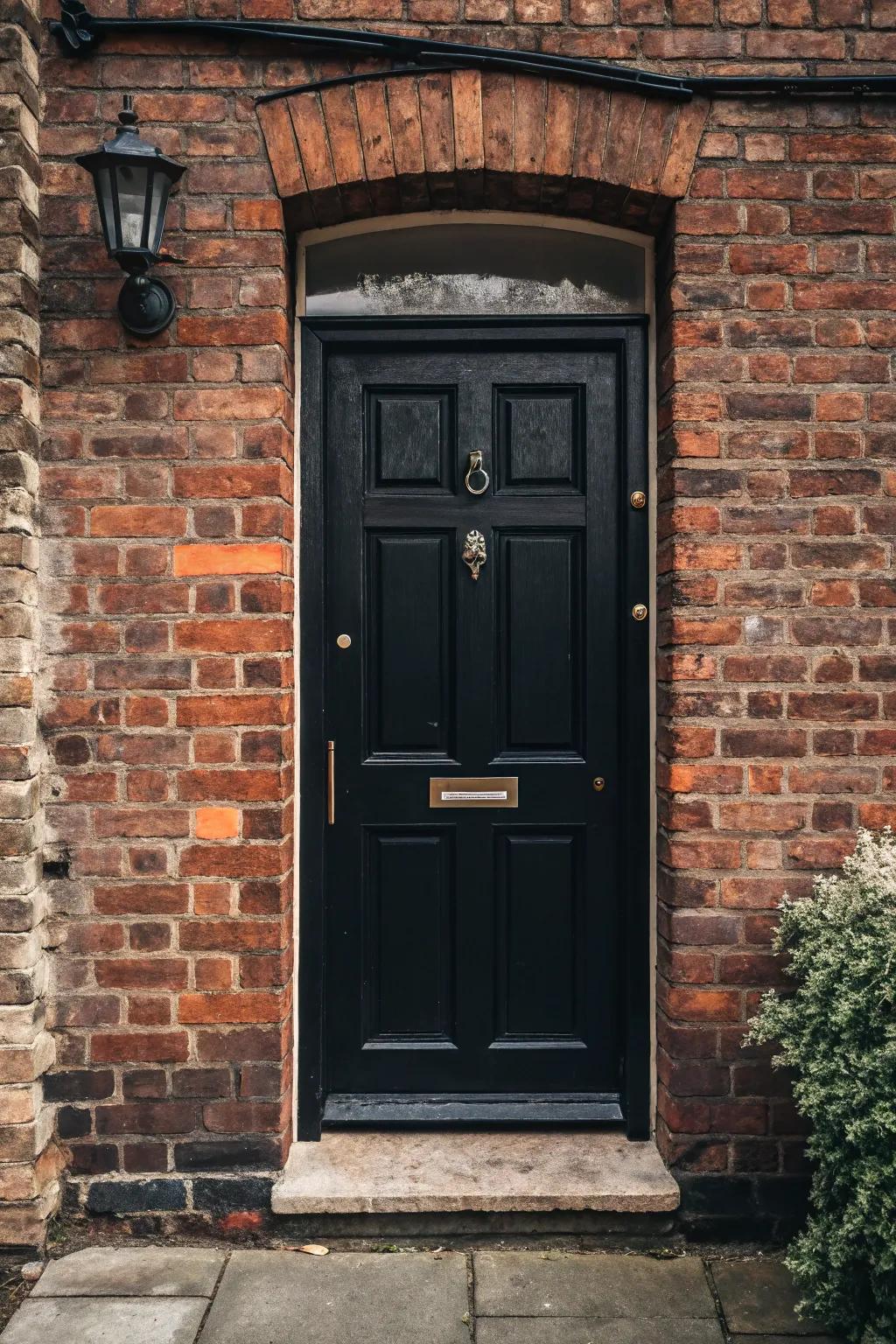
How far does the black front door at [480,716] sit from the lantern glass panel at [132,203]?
618 millimetres

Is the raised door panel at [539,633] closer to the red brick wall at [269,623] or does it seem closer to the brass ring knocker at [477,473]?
the brass ring knocker at [477,473]

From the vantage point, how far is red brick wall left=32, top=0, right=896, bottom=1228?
9.21 ft

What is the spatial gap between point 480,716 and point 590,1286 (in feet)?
5.25

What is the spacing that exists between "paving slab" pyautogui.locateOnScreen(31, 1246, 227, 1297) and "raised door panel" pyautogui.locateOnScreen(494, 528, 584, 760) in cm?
172

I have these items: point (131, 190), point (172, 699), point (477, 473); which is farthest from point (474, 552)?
point (131, 190)

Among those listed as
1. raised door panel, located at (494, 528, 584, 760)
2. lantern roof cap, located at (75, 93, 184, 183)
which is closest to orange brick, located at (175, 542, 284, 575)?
raised door panel, located at (494, 528, 584, 760)

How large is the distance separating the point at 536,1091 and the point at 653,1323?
0.76 metres

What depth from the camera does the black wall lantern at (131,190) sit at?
254 cm

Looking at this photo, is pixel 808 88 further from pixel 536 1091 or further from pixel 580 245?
pixel 536 1091

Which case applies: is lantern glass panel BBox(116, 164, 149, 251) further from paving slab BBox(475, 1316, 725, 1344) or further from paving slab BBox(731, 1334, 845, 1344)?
paving slab BBox(731, 1334, 845, 1344)

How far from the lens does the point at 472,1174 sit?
9.35 feet

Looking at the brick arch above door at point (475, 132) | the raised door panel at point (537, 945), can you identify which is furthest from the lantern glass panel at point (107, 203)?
the raised door panel at point (537, 945)

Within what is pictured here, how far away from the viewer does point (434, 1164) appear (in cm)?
290

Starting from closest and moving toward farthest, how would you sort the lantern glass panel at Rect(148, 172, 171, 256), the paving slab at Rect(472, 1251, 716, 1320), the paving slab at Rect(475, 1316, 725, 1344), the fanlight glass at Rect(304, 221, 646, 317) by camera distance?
1. the paving slab at Rect(475, 1316, 725, 1344)
2. the paving slab at Rect(472, 1251, 716, 1320)
3. the lantern glass panel at Rect(148, 172, 171, 256)
4. the fanlight glass at Rect(304, 221, 646, 317)
